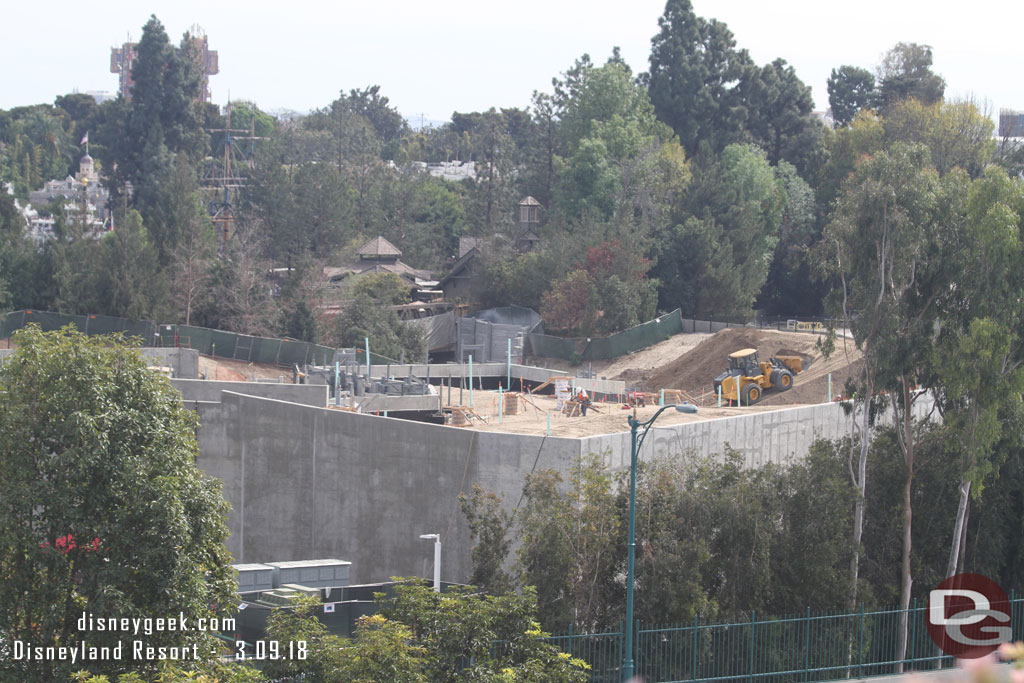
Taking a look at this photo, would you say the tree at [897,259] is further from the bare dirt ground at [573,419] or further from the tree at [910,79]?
the tree at [910,79]

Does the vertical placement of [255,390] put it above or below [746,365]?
below

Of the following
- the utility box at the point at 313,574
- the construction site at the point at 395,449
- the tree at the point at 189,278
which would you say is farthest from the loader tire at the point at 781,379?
the tree at the point at 189,278

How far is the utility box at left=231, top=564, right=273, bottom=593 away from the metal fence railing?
6.72 meters

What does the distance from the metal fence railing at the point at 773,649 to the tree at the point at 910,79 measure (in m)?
70.4

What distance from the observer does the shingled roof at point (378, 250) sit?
88812 mm

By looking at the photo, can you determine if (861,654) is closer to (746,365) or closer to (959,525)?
(959,525)

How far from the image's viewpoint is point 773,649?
91.6 ft

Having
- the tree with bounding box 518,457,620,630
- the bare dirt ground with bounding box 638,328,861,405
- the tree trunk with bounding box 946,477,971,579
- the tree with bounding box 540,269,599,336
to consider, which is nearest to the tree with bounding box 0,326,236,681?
the tree with bounding box 518,457,620,630

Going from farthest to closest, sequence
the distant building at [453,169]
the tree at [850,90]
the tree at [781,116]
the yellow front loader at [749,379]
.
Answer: the distant building at [453,169] < the tree at [850,90] < the tree at [781,116] < the yellow front loader at [749,379]

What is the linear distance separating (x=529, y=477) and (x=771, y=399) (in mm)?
24847

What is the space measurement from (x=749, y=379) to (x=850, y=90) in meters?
70.9

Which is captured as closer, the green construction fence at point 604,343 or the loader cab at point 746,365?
the loader cab at point 746,365

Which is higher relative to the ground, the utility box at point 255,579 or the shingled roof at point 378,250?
the shingled roof at point 378,250

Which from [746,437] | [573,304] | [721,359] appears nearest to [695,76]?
[573,304]
